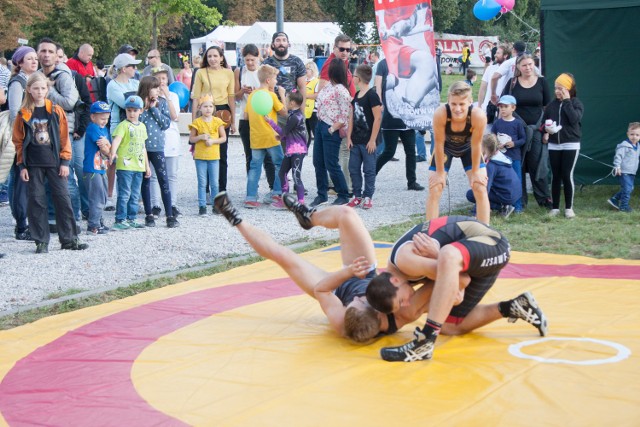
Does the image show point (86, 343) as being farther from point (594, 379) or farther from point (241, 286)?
point (594, 379)

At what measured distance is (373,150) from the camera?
10133 mm

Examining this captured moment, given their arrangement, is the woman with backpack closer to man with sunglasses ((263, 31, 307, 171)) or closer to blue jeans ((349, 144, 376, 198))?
man with sunglasses ((263, 31, 307, 171))

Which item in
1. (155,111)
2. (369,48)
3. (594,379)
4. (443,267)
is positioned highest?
(369,48)

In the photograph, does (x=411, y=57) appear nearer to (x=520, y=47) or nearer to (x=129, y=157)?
(x=520, y=47)

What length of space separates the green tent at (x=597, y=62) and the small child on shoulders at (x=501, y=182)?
187 centimetres

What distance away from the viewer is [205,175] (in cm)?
985

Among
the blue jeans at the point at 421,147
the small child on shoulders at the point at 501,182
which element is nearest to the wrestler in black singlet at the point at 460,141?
the small child on shoulders at the point at 501,182

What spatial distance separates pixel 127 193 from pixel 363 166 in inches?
114

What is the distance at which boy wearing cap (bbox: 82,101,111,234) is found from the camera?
28.6 ft

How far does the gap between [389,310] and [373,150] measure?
18.0ft

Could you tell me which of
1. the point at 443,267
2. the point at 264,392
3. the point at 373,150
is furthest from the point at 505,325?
the point at 373,150

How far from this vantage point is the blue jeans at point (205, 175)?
985 cm

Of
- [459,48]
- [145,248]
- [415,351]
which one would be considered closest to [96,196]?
[145,248]

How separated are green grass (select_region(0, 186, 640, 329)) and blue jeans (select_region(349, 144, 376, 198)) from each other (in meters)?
0.81
